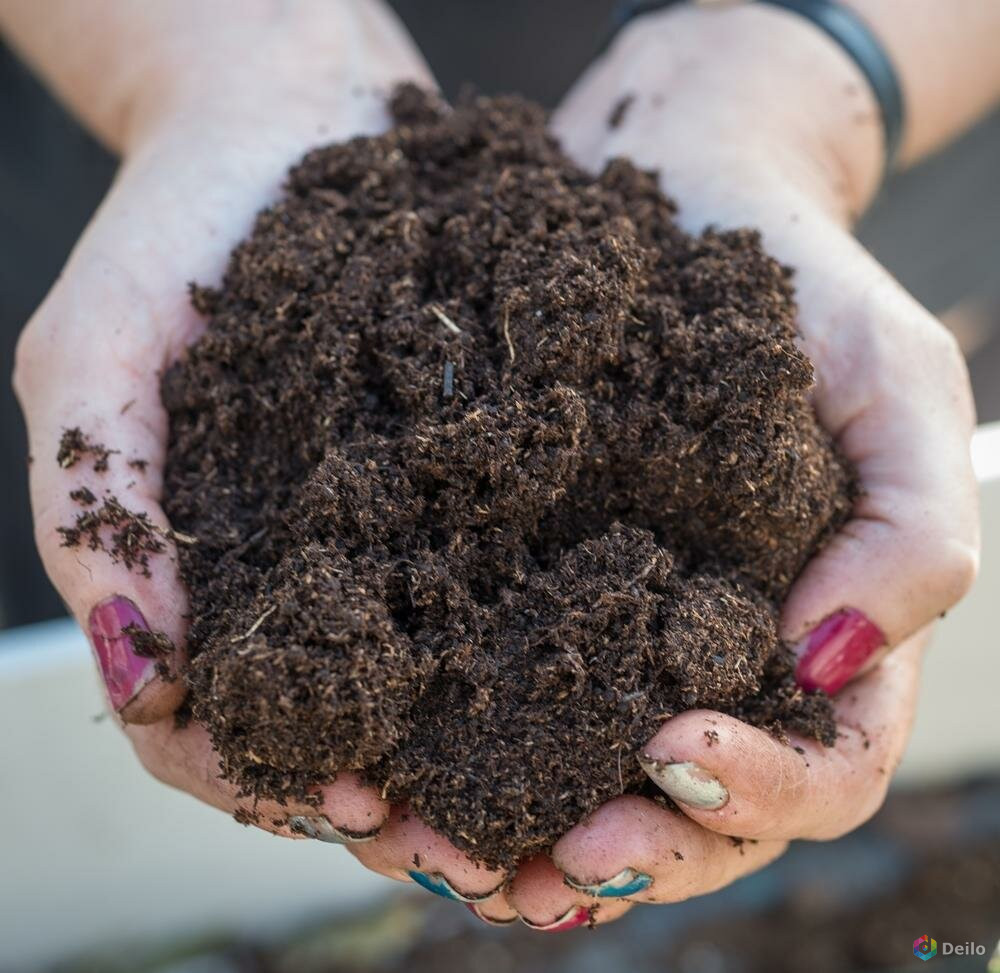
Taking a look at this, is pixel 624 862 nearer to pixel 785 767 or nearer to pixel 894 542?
pixel 785 767

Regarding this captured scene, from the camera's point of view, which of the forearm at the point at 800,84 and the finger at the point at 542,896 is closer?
the finger at the point at 542,896

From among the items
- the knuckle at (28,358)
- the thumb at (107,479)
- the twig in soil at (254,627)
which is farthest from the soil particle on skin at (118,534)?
the knuckle at (28,358)

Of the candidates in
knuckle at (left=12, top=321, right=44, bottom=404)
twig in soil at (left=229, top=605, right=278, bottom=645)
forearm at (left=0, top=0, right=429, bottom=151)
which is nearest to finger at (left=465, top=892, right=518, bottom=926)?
twig in soil at (left=229, top=605, right=278, bottom=645)

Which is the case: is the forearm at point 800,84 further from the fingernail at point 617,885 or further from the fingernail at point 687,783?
the fingernail at point 617,885

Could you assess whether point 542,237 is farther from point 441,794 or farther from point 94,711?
point 94,711

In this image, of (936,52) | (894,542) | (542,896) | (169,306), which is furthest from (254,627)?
(936,52)

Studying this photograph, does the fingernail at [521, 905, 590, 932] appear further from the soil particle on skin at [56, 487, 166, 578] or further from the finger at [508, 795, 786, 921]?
the soil particle on skin at [56, 487, 166, 578]
